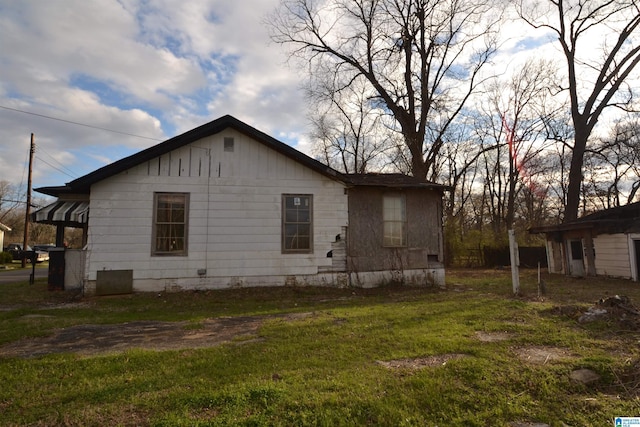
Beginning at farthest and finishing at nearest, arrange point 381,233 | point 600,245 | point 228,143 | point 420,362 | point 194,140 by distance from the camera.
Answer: point 600,245 → point 381,233 → point 228,143 → point 194,140 → point 420,362

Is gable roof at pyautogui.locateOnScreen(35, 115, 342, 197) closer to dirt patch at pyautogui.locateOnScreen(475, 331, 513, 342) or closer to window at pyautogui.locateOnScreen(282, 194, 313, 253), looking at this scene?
window at pyautogui.locateOnScreen(282, 194, 313, 253)

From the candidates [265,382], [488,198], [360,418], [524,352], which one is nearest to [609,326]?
[524,352]

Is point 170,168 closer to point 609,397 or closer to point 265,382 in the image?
point 265,382

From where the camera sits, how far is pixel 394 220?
12742 mm

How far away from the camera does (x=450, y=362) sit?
450cm

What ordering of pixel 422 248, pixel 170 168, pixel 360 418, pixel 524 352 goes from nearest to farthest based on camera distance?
pixel 360 418
pixel 524 352
pixel 170 168
pixel 422 248

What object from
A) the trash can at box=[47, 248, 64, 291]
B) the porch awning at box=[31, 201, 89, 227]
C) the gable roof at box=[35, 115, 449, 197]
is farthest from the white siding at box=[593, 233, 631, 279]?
the trash can at box=[47, 248, 64, 291]

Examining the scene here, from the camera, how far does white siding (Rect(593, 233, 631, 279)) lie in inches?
593

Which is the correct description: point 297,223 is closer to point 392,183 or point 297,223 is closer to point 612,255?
point 392,183

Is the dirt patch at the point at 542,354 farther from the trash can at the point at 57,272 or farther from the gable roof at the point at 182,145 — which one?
the trash can at the point at 57,272

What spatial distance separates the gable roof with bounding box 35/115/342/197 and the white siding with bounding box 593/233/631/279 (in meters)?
12.9

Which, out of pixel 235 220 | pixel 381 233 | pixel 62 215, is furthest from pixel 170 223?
pixel 381 233

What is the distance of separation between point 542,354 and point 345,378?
2.89 meters

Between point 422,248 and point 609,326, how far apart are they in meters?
6.82
